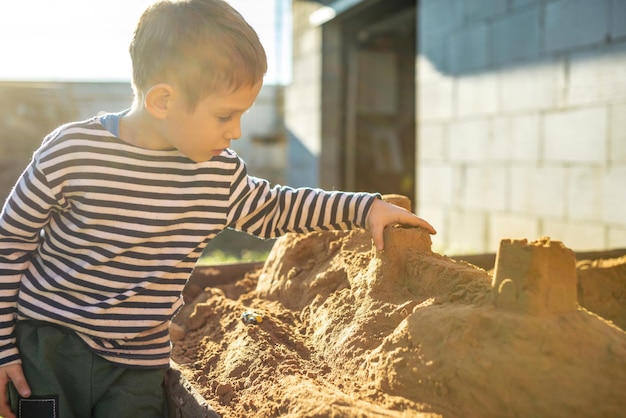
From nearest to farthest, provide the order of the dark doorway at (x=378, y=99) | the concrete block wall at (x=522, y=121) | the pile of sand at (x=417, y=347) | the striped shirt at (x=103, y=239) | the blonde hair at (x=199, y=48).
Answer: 1. the pile of sand at (x=417, y=347)
2. the blonde hair at (x=199, y=48)
3. the striped shirt at (x=103, y=239)
4. the concrete block wall at (x=522, y=121)
5. the dark doorway at (x=378, y=99)

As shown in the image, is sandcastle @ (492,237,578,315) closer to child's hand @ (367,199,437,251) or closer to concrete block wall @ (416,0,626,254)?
child's hand @ (367,199,437,251)

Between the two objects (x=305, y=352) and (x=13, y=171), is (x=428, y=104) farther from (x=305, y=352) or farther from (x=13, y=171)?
(x=13, y=171)

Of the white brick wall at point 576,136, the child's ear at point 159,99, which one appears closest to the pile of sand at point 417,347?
the child's ear at point 159,99

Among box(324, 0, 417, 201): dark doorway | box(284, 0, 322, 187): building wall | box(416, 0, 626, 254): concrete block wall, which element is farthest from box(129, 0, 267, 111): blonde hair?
box(284, 0, 322, 187): building wall

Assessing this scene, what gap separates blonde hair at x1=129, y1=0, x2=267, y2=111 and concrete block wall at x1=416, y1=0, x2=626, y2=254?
2.83 m

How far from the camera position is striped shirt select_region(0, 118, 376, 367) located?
67.2 inches

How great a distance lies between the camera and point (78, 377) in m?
1.76

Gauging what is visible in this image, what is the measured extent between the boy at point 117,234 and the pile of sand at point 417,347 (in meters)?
0.18

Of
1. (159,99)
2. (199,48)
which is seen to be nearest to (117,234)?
(159,99)

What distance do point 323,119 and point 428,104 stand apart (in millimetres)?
2628

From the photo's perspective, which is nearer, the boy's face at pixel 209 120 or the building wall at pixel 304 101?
the boy's face at pixel 209 120

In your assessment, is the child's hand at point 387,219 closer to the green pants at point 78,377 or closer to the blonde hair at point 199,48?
the blonde hair at point 199,48

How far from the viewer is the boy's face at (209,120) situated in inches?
63.5

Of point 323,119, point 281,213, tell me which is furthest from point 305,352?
point 323,119
